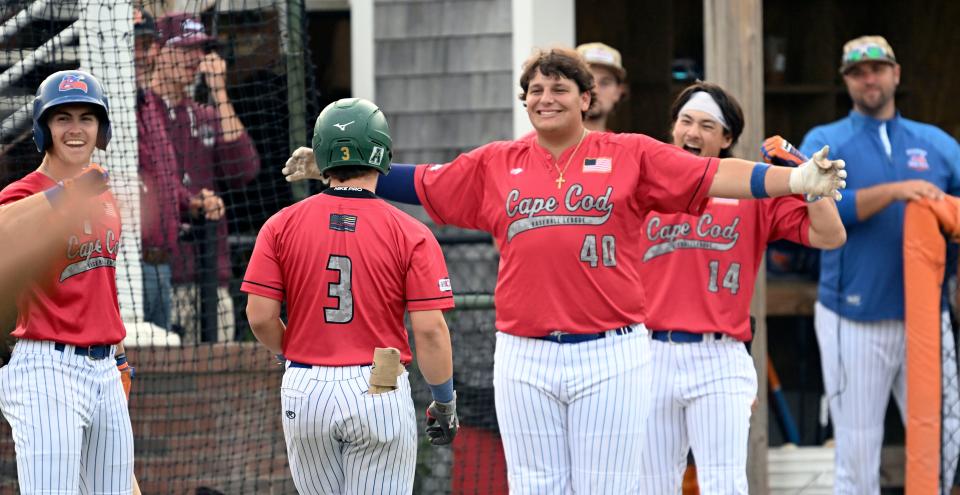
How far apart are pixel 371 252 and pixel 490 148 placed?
870 mm

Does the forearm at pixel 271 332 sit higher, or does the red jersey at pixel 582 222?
the red jersey at pixel 582 222

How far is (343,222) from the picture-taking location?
419 centimetres

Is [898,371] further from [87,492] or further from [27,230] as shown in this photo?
[27,230]

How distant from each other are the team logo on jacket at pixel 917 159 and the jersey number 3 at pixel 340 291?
3649mm

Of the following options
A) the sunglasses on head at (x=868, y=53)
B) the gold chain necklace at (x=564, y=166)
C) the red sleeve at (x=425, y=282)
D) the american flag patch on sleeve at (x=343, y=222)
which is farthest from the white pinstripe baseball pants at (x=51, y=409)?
the sunglasses on head at (x=868, y=53)

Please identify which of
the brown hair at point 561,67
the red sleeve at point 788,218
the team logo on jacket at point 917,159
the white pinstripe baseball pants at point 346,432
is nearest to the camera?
the white pinstripe baseball pants at point 346,432

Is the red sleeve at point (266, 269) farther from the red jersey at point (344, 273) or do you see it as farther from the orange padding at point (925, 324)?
the orange padding at point (925, 324)

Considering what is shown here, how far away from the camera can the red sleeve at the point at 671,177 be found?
4637 mm

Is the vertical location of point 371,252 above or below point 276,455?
above

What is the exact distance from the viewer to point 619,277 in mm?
4660

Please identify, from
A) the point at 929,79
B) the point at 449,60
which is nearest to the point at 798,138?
the point at 929,79

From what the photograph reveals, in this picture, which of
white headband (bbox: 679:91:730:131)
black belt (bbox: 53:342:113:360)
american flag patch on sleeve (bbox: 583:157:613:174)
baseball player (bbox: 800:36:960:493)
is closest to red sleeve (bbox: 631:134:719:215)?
american flag patch on sleeve (bbox: 583:157:613:174)

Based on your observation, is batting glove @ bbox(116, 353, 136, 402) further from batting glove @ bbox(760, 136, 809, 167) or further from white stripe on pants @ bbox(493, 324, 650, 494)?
batting glove @ bbox(760, 136, 809, 167)

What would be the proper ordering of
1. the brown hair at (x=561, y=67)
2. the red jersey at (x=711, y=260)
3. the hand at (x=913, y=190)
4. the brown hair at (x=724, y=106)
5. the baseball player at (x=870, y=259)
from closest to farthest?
the brown hair at (x=561, y=67), the red jersey at (x=711, y=260), the brown hair at (x=724, y=106), the hand at (x=913, y=190), the baseball player at (x=870, y=259)
